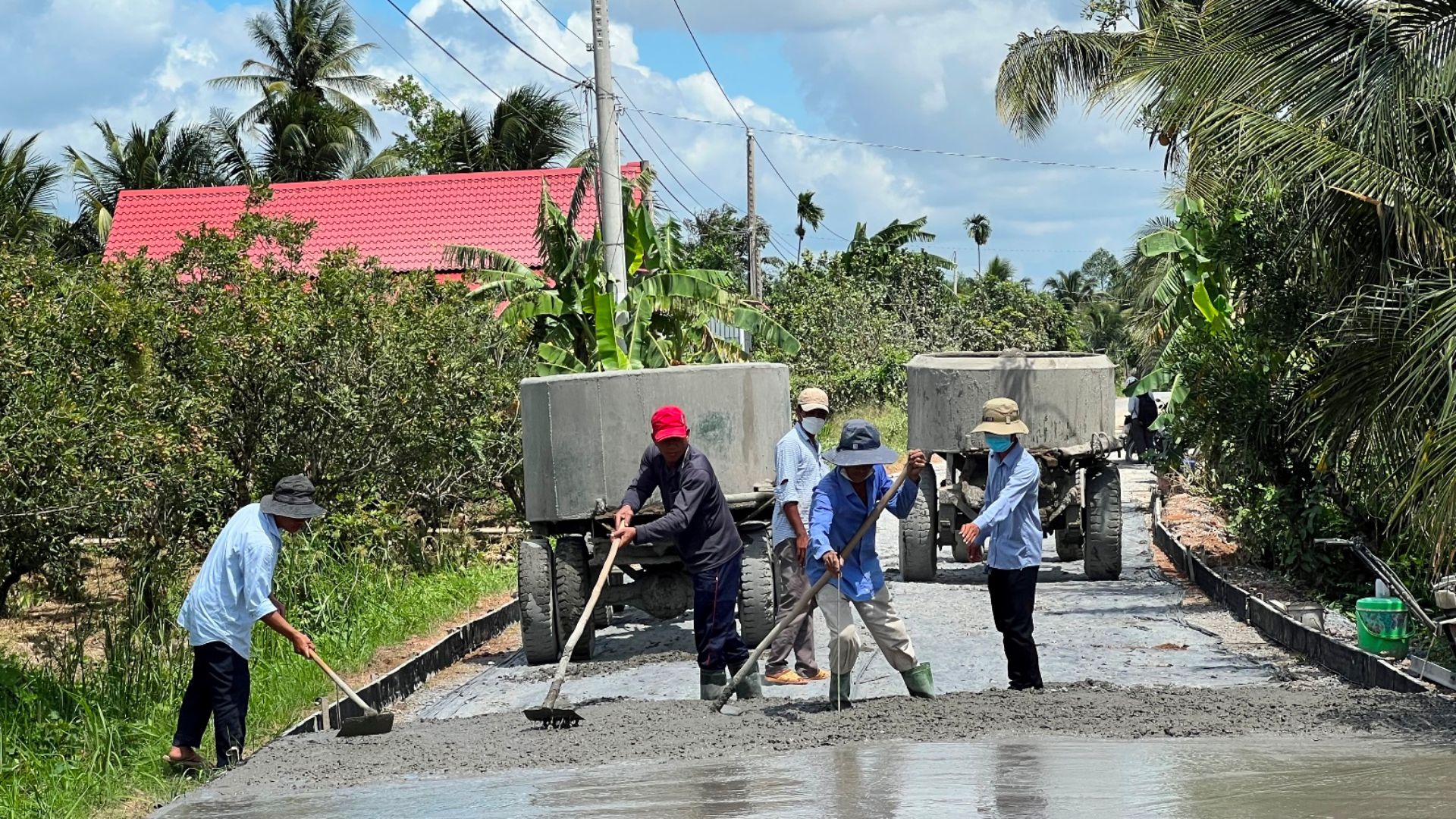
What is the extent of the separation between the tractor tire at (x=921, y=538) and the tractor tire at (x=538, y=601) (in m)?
4.99

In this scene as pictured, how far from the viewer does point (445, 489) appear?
17.5 metres

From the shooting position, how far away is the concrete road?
34.4 ft

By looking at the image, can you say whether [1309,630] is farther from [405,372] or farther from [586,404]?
[405,372]

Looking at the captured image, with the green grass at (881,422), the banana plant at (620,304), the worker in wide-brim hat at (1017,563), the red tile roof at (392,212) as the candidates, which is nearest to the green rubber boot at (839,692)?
the worker in wide-brim hat at (1017,563)

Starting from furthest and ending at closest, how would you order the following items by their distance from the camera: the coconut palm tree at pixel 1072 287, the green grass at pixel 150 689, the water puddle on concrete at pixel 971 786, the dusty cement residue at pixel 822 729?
the coconut palm tree at pixel 1072 287
the green grass at pixel 150 689
the dusty cement residue at pixel 822 729
the water puddle on concrete at pixel 971 786

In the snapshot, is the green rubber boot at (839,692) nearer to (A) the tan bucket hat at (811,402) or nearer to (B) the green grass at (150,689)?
(A) the tan bucket hat at (811,402)

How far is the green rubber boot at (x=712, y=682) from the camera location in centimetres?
977

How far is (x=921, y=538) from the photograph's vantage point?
620 inches

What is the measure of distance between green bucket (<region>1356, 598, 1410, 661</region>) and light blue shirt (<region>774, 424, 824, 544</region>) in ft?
11.3

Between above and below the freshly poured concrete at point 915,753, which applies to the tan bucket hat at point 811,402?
above

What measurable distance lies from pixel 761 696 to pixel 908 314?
4163 cm

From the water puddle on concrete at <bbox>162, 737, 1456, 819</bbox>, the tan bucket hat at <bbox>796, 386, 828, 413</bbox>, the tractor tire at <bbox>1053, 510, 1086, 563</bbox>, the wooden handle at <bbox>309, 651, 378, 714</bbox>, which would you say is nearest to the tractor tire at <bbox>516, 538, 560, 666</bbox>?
the tan bucket hat at <bbox>796, 386, 828, 413</bbox>

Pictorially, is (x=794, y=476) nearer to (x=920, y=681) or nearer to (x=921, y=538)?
(x=920, y=681)

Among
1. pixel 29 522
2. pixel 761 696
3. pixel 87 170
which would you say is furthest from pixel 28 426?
pixel 87 170
